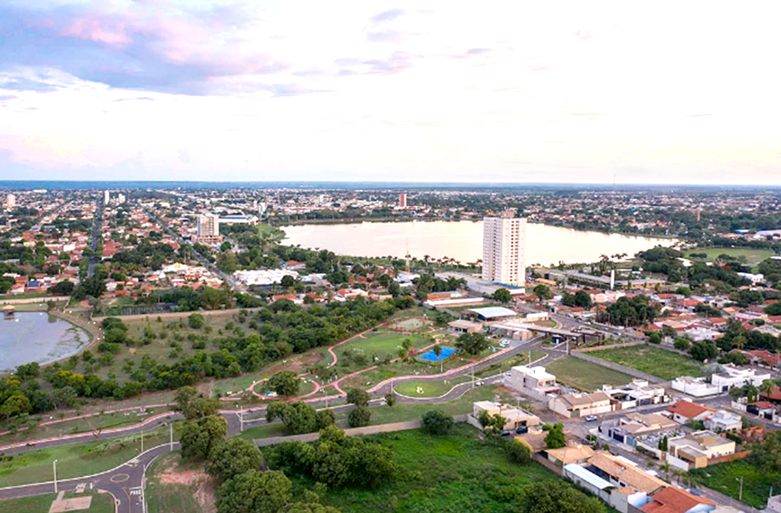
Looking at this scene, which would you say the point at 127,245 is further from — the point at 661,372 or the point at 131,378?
the point at 661,372

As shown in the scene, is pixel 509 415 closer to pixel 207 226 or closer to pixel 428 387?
pixel 428 387

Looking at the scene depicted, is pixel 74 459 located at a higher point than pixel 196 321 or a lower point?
lower

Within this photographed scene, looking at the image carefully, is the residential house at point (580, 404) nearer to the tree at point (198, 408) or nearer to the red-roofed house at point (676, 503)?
the red-roofed house at point (676, 503)

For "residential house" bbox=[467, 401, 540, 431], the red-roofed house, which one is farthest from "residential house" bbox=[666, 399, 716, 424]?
the red-roofed house

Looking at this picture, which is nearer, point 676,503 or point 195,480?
point 676,503

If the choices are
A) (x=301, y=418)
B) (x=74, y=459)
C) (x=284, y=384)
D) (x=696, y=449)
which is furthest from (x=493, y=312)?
(x=74, y=459)

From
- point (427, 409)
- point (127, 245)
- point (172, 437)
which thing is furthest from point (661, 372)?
point (127, 245)
